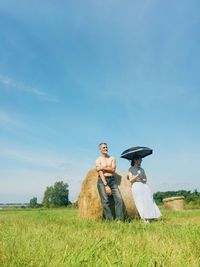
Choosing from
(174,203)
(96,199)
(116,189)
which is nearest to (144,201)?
(116,189)

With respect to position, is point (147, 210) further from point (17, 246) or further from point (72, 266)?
point (72, 266)

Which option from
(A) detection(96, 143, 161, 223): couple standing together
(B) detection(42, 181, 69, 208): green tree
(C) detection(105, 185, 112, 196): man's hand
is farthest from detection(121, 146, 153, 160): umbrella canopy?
(B) detection(42, 181, 69, 208): green tree

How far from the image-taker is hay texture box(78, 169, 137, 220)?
13023 mm

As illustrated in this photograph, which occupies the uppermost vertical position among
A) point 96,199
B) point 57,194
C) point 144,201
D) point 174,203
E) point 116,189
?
point 57,194

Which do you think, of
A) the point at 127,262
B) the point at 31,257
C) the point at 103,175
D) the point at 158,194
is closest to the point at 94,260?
the point at 127,262

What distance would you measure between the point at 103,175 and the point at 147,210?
145 cm

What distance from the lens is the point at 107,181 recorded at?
1169 centimetres

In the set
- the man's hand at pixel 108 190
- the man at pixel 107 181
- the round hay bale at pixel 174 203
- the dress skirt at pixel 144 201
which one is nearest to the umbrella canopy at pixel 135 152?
the man at pixel 107 181

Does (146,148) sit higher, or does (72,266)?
(146,148)

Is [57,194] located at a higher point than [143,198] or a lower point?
higher

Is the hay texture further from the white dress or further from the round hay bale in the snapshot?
the round hay bale

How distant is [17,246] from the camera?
14.2 ft

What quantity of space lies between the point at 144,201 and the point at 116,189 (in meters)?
0.79

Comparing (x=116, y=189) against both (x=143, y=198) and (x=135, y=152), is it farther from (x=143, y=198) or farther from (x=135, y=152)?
(x=135, y=152)
